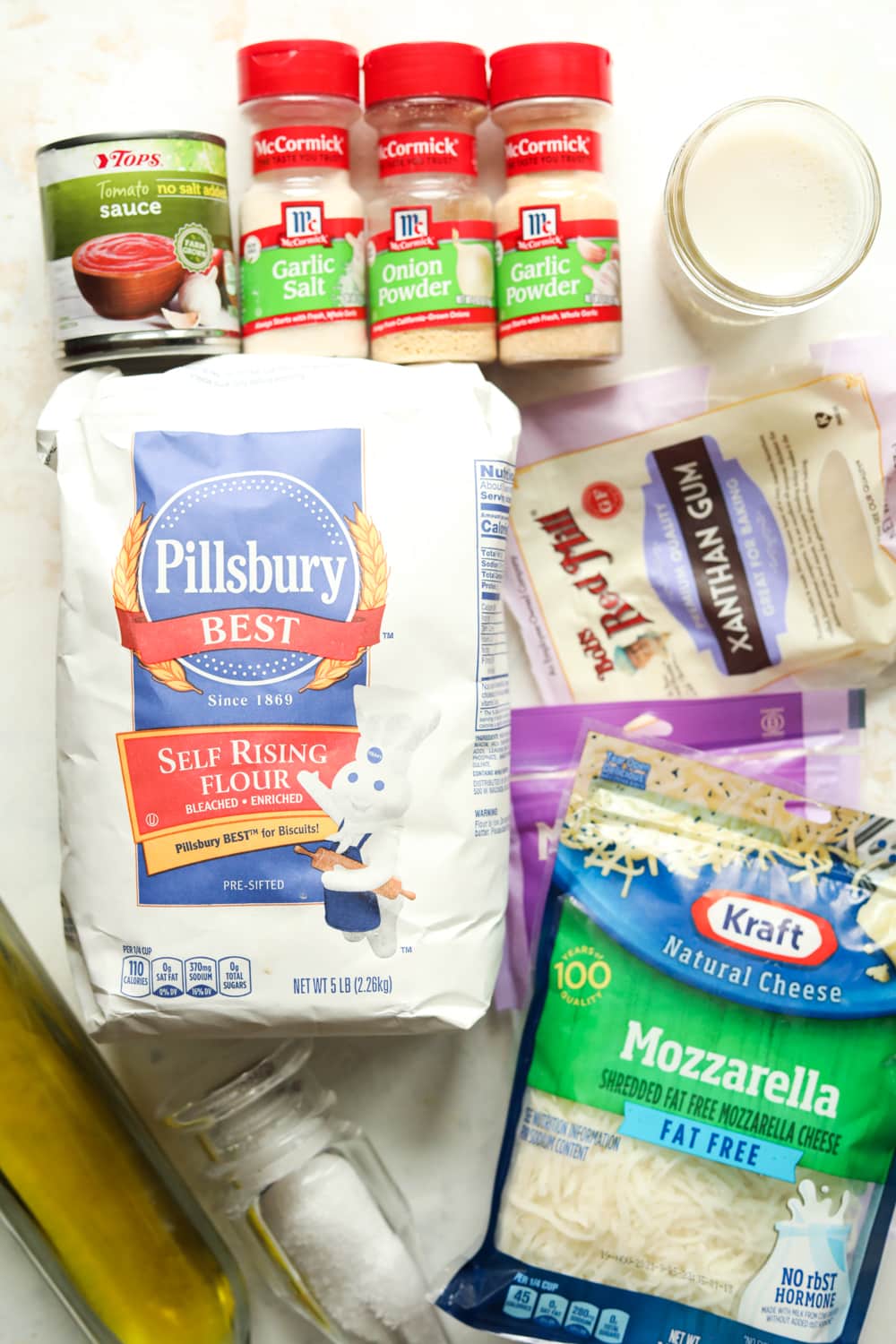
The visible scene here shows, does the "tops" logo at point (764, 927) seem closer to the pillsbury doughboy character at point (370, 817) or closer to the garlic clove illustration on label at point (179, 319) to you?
the pillsbury doughboy character at point (370, 817)

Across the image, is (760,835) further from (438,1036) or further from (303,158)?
(303,158)

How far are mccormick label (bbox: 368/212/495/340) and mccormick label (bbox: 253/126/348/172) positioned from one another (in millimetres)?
58

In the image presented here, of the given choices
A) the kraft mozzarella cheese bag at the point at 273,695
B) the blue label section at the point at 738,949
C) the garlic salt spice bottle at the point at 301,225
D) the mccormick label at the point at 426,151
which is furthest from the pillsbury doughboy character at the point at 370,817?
the mccormick label at the point at 426,151

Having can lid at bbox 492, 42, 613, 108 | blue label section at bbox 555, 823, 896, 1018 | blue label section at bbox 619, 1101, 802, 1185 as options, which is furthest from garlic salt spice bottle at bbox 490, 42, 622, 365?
blue label section at bbox 619, 1101, 802, 1185

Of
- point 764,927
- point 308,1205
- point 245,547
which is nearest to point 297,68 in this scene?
point 245,547

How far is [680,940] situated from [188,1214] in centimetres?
41

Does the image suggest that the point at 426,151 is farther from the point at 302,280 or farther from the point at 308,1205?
the point at 308,1205

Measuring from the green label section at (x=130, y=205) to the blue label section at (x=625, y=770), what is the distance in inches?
17.5

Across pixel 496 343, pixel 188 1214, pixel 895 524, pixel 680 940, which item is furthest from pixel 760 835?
pixel 188 1214

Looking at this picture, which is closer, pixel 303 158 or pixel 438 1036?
pixel 303 158

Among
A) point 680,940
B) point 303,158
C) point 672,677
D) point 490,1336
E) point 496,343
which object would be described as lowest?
point 490,1336

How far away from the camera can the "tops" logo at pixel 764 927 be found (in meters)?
0.80

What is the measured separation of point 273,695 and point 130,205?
324mm

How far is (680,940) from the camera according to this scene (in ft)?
2.63
